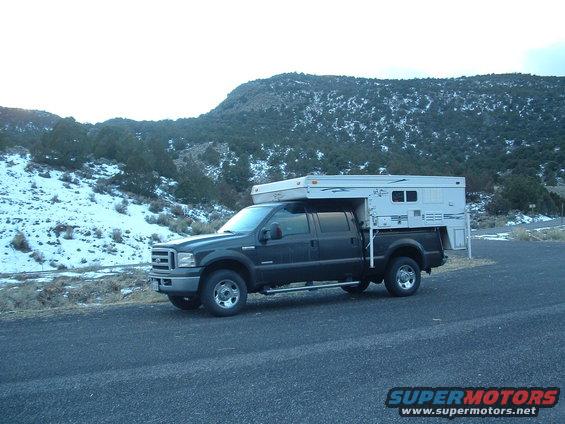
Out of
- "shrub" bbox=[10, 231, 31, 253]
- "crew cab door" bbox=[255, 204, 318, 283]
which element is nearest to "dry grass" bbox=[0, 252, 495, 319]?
"crew cab door" bbox=[255, 204, 318, 283]

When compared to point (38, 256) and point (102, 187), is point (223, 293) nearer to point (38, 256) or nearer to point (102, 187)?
point (38, 256)

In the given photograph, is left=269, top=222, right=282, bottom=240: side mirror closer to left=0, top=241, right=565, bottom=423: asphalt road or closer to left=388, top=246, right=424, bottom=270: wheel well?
left=0, top=241, right=565, bottom=423: asphalt road

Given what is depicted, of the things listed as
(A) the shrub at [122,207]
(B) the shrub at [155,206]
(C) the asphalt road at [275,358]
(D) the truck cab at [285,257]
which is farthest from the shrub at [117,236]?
(D) the truck cab at [285,257]

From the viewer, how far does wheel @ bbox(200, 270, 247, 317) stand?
11.7 metres

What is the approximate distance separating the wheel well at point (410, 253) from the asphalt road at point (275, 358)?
3.50 ft

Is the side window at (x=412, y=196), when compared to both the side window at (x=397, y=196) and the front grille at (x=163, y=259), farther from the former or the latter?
the front grille at (x=163, y=259)

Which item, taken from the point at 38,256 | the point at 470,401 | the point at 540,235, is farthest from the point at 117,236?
the point at 470,401

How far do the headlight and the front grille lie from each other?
161 mm

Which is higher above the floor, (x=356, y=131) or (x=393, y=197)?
(x=356, y=131)

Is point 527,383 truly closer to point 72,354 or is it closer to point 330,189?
point 72,354

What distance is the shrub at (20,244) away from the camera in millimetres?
25547

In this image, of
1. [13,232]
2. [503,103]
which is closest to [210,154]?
[13,232]

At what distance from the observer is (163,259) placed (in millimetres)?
12148

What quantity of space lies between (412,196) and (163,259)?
5.43m
